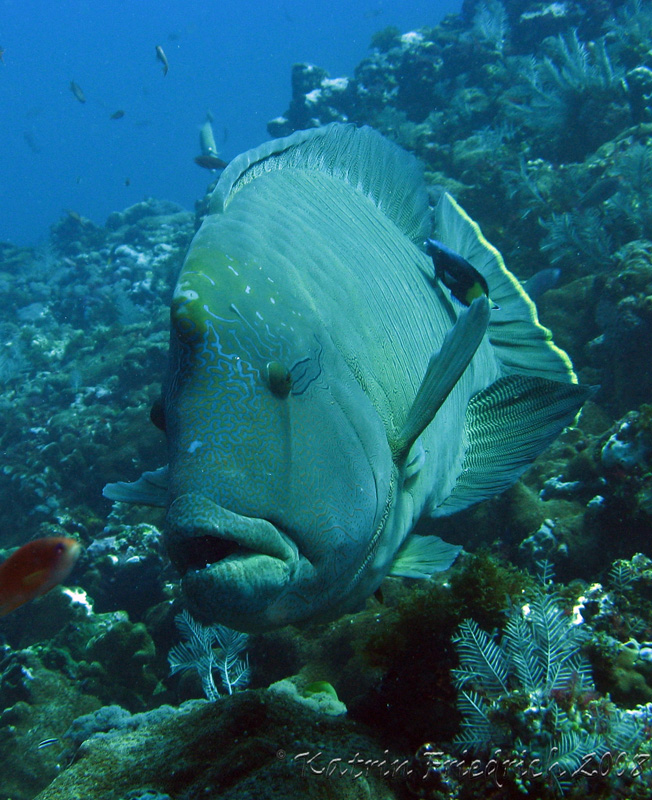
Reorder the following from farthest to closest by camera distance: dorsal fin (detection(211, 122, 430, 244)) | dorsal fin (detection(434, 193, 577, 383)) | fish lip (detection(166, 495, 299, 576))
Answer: dorsal fin (detection(434, 193, 577, 383))
dorsal fin (detection(211, 122, 430, 244))
fish lip (detection(166, 495, 299, 576))

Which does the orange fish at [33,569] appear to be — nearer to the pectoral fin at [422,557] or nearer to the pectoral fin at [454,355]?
the pectoral fin at [422,557]

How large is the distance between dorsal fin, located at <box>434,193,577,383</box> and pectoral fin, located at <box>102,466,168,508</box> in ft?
7.73

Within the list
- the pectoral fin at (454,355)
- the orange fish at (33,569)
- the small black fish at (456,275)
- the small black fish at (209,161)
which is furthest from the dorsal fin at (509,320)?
the small black fish at (209,161)

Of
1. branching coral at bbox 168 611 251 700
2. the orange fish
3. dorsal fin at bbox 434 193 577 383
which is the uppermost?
dorsal fin at bbox 434 193 577 383

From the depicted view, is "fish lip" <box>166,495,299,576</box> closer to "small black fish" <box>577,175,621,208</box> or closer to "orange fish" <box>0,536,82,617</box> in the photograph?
"orange fish" <box>0,536,82,617</box>

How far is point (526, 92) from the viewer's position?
11180 mm

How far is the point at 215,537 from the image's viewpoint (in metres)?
1.12

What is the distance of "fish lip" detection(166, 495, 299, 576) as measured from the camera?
1.07 metres

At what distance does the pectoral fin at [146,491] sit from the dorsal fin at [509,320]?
235 centimetres

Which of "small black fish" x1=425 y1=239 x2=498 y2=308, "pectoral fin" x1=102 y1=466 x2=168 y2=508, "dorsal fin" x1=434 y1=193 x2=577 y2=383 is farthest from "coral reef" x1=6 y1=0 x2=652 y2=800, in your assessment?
"small black fish" x1=425 y1=239 x2=498 y2=308

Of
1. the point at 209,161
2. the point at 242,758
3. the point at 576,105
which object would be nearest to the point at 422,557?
the point at 242,758

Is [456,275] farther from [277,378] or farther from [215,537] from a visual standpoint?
[215,537]

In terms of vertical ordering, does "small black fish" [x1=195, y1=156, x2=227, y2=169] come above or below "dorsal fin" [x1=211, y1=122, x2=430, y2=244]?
above

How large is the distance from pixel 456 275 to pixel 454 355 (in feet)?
5.49
